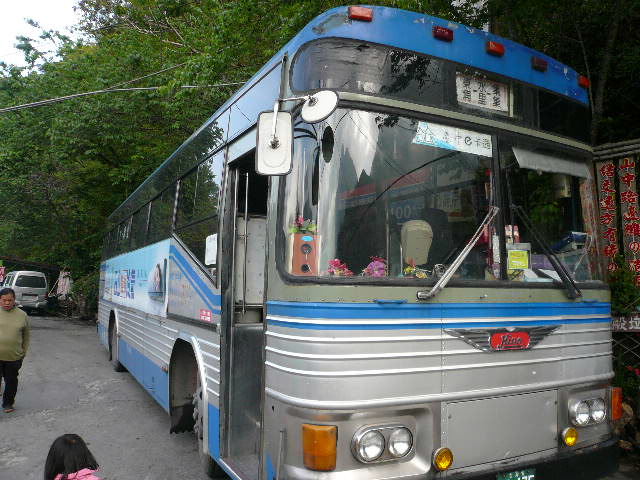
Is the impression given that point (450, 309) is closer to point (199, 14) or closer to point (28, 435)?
point (28, 435)

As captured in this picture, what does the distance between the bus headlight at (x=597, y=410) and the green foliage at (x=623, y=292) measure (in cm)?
235

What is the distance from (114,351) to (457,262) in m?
8.65

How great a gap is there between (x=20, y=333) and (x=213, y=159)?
14.2ft

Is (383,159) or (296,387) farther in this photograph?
(383,159)

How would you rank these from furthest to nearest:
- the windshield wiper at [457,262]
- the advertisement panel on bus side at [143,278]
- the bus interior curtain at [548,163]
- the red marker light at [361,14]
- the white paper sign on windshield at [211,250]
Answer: the advertisement panel on bus side at [143,278] < the white paper sign on windshield at [211,250] < the bus interior curtain at [548,163] < the red marker light at [361,14] < the windshield wiper at [457,262]

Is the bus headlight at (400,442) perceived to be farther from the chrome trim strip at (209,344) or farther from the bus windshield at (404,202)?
the chrome trim strip at (209,344)

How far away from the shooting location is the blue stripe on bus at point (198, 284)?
3900 millimetres

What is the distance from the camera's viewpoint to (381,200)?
2.85 metres

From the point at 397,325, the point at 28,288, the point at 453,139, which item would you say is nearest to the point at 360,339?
the point at 397,325

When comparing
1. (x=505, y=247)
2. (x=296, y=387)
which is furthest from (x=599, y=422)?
(x=296, y=387)

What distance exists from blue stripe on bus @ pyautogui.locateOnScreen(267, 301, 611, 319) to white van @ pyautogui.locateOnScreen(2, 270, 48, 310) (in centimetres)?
2545

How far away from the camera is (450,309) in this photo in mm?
2842

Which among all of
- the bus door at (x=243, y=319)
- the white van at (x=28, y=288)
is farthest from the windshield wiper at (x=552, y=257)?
the white van at (x=28, y=288)

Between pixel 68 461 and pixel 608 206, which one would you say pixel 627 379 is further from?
pixel 68 461
